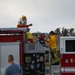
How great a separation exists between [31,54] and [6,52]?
742 millimetres

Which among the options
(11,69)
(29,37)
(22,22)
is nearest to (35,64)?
(29,37)

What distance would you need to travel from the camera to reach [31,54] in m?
11.2

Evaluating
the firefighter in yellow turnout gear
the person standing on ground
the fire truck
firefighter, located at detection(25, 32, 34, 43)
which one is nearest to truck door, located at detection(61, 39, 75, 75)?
the fire truck

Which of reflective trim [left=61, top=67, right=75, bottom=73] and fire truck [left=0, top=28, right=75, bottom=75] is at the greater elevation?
fire truck [left=0, top=28, right=75, bottom=75]

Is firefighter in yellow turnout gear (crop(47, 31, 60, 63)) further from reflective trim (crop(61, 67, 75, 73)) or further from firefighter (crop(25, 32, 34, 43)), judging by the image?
firefighter (crop(25, 32, 34, 43))

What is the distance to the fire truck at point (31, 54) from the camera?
1086 cm

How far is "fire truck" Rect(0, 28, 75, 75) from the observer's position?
428 inches

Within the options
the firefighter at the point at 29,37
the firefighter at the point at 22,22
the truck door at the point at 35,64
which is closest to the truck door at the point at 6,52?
the truck door at the point at 35,64

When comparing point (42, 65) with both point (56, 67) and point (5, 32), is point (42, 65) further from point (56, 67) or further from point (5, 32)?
point (5, 32)

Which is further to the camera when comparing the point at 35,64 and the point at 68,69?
the point at 35,64

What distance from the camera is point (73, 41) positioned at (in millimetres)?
10742

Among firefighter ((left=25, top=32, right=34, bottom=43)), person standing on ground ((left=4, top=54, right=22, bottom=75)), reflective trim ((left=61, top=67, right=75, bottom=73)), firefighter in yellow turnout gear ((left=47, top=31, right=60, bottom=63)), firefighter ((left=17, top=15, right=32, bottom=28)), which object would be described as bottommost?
reflective trim ((left=61, top=67, right=75, bottom=73))

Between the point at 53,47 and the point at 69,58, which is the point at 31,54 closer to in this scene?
the point at 53,47

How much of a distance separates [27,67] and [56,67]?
0.86 metres
